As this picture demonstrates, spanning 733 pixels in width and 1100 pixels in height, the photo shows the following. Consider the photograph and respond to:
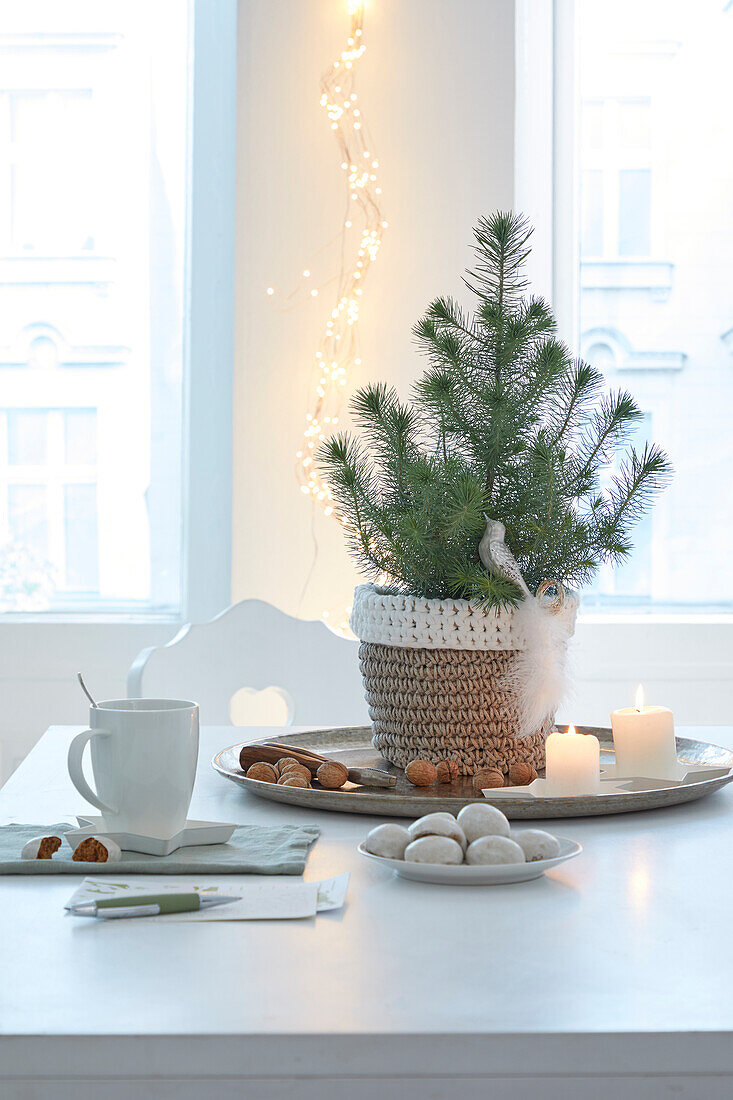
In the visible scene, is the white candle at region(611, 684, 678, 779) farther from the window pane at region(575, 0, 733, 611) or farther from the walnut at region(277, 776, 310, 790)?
the window pane at region(575, 0, 733, 611)

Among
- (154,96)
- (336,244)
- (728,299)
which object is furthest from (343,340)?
(728,299)

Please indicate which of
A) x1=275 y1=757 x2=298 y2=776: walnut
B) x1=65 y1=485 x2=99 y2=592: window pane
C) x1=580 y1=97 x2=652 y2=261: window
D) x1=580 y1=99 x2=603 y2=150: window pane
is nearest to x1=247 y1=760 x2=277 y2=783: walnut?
x1=275 y1=757 x2=298 y2=776: walnut

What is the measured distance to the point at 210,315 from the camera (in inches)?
80.9

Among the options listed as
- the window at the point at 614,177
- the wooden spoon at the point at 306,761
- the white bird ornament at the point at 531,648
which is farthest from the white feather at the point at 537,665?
the window at the point at 614,177

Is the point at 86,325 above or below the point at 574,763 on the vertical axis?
above

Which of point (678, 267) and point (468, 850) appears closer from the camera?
point (468, 850)

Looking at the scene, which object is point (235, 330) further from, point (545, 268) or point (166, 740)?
point (166, 740)

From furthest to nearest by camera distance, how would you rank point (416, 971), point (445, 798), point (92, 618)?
point (92, 618) → point (445, 798) → point (416, 971)

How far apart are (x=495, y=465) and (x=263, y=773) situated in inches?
12.0

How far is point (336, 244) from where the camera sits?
1987 mm

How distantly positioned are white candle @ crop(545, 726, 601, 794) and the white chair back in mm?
630

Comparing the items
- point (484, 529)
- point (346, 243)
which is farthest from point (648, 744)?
point (346, 243)

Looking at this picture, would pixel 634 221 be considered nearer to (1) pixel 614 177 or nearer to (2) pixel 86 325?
(1) pixel 614 177

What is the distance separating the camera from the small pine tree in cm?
87
